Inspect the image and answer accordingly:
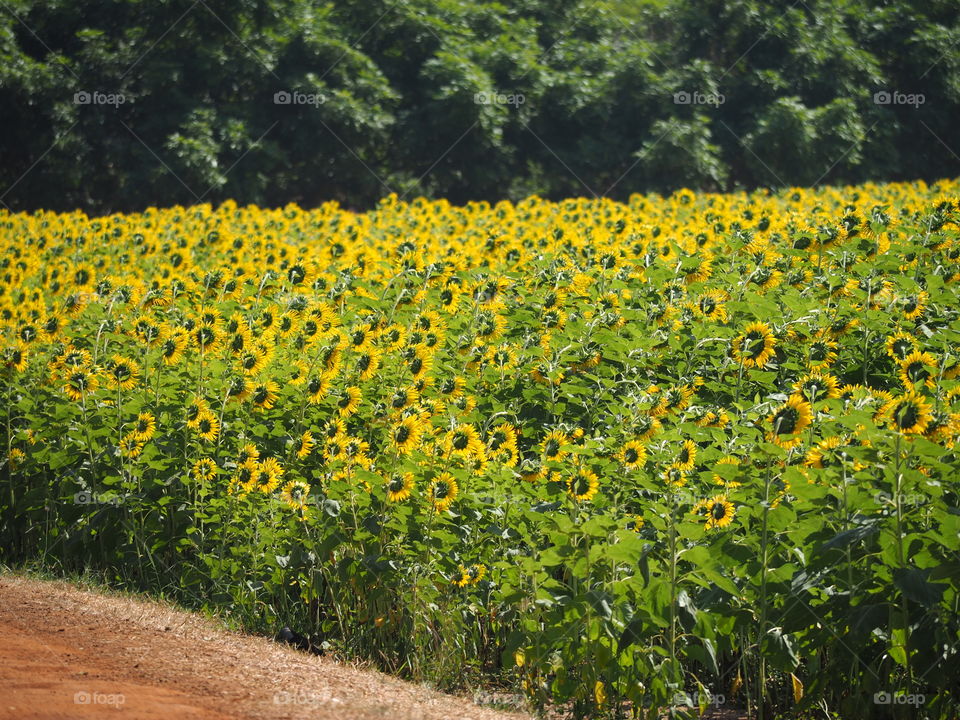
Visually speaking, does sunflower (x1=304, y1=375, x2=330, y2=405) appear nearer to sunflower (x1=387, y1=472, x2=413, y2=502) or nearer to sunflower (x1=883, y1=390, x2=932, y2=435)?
sunflower (x1=387, y1=472, x2=413, y2=502)

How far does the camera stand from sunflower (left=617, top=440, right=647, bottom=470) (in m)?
4.45

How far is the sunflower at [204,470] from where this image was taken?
528 cm

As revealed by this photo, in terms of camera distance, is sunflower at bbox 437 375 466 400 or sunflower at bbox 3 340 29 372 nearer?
sunflower at bbox 437 375 466 400

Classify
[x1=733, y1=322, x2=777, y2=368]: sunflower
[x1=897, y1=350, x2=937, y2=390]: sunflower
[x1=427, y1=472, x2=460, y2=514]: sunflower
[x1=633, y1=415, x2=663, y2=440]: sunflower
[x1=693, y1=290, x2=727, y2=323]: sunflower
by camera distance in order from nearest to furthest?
[x1=897, y1=350, x2=937, y2=390]: sunflower
[x1=427, y1=472, x2=460, y2=514]: sunflower
[x1=633, y1=415, x2=663, y2=440]: sunflower
[x1=733, y1=322, x2=777, y2=368]: sunflower
[x1=693, y1=290, x2=727, y2=323]: sunflower

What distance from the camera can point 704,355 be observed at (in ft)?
20.9

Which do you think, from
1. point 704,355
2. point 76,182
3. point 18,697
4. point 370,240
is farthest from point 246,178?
point 18,697

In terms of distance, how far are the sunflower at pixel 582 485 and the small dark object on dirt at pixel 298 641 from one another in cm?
143

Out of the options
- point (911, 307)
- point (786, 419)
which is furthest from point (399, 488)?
point (911, 307)

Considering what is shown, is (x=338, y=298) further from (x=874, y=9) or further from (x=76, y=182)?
(x=874, y=9)

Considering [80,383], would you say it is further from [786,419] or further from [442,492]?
[786,419]

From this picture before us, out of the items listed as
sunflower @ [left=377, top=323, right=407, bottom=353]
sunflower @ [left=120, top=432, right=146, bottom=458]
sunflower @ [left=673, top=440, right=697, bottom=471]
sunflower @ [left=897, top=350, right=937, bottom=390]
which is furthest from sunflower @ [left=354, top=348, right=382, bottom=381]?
sunflower @ [left=897, top=350, right=937, bottom=390]

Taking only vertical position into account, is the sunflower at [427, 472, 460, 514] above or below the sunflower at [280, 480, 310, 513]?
above

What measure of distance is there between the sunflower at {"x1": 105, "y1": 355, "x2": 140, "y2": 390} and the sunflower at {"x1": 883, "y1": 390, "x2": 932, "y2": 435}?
3.77 m

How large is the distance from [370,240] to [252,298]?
337 cm
